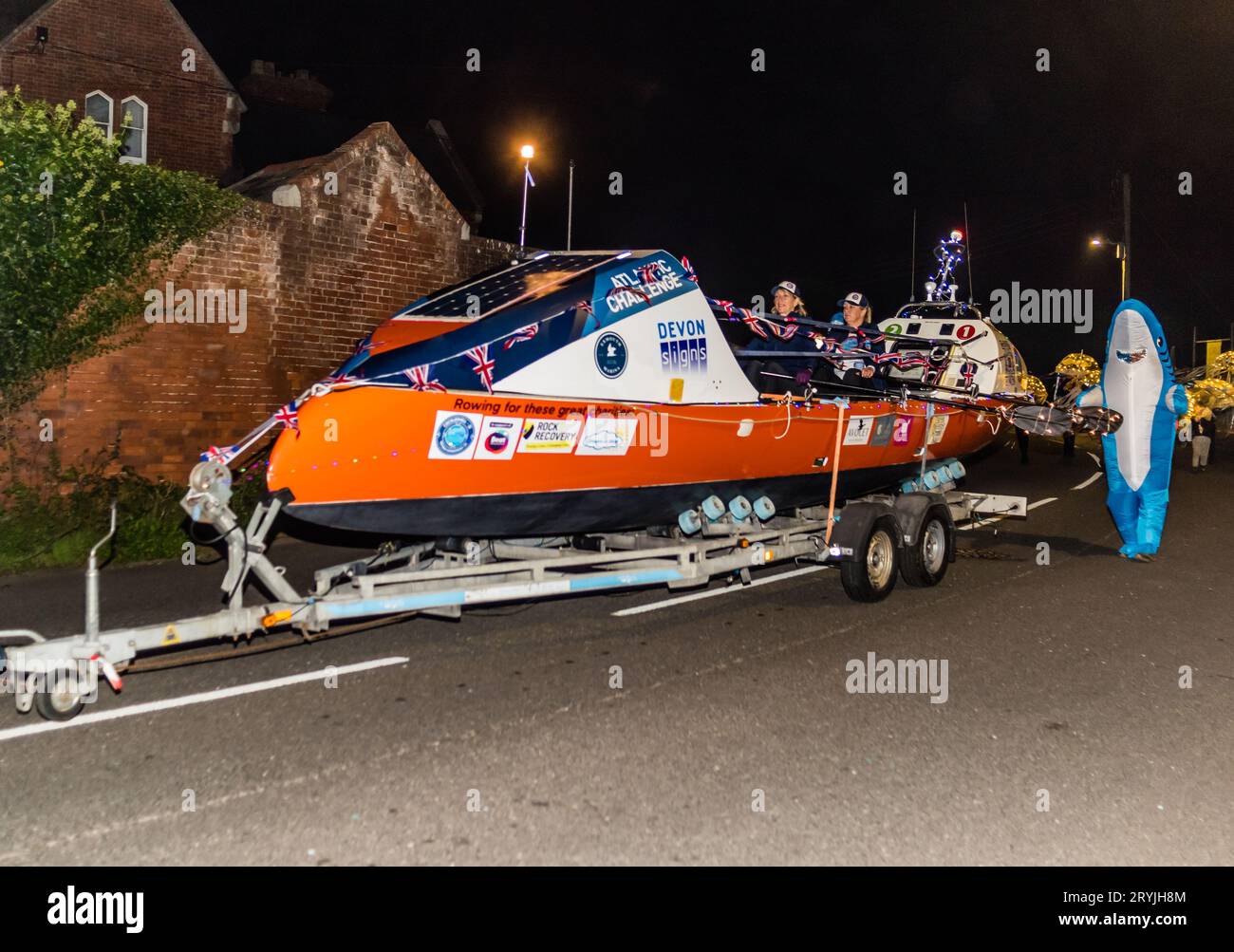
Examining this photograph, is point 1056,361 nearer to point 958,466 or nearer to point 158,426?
point 958,466

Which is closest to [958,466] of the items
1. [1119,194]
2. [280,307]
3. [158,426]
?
[280,307]

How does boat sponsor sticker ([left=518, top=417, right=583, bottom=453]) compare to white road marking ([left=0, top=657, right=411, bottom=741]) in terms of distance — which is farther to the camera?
boat sponsor sticker ([left=518, top=417, right=583, bottom=453])

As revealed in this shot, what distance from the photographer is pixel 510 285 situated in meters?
7.74

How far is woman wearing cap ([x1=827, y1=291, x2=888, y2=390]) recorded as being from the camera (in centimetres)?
995

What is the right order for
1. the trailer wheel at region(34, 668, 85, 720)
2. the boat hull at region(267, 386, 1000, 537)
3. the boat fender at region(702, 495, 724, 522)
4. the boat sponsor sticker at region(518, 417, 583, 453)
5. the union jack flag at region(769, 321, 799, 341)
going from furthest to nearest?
the union jack flag at region(769, 321, 799, 341)
the boat fender at region(702, 495, 724, 522)
the boat sponsor sticker at region(518, 417, 583, 453)
the boat hull at region(267, 386, 1000, 537)
the trailer wheel at region(34, 668, 85, 720)

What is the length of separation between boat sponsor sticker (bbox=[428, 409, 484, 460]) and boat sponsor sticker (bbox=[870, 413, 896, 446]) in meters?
4.79

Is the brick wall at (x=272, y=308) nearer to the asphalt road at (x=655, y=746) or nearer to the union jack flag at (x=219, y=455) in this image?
the asphalt road at (x=655, y=746)

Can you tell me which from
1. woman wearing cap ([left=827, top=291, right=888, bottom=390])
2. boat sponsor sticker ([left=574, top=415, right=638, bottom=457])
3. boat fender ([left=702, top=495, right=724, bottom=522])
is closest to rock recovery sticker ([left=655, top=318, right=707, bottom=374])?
boat sponsor sticker ([left=574, top=415, right=638, bottom=457])

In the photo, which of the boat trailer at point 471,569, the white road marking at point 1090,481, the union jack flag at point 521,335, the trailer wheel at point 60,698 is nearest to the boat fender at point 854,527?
the boat trailer at point 471,569

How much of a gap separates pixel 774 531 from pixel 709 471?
0.81 m

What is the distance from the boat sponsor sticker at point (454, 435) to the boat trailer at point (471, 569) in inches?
28.4

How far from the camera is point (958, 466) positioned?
11.7 m

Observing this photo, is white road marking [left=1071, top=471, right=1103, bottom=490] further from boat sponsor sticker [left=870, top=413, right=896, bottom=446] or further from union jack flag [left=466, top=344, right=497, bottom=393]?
union jack flag [left=466, top=344, right=497, bottom=393]

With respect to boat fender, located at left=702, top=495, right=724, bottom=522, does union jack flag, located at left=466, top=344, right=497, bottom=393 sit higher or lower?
higher
